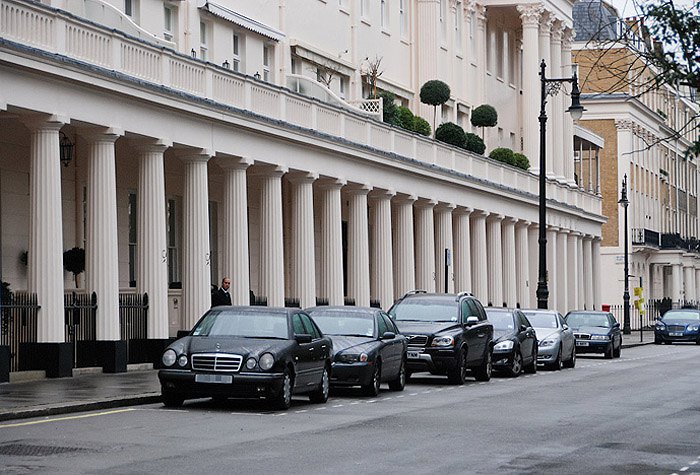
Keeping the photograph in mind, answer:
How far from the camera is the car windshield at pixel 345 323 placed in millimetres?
27375

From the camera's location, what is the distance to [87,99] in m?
30.2

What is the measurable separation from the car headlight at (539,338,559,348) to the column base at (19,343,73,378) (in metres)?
15.2

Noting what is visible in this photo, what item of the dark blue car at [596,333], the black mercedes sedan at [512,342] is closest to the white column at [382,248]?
the dark blue car at [596,333]

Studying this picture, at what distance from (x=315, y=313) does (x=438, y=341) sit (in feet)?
11.6

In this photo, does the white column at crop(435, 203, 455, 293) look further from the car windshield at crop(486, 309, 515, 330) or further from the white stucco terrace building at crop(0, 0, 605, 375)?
the car windshield at crop(486, 309, 515, 330)

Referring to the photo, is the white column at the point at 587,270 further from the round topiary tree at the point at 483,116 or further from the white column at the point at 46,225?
the white column at the point at 46,225

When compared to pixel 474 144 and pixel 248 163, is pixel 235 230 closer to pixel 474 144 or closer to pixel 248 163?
pixel 248 163

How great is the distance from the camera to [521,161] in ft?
224

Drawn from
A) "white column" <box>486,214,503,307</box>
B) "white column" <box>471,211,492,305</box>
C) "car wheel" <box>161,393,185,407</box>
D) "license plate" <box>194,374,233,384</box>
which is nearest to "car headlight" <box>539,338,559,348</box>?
"car wheel" <box>161,393,185,407</box>

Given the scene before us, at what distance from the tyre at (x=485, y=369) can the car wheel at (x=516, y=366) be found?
2216 mm

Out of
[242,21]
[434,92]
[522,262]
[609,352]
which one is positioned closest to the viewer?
[242,21]

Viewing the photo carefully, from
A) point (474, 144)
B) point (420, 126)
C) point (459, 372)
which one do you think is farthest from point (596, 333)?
point (459, 372)

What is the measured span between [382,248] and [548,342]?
9.86 metres

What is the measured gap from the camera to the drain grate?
15797 millimetres
